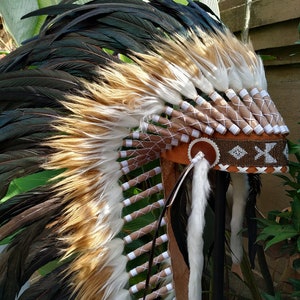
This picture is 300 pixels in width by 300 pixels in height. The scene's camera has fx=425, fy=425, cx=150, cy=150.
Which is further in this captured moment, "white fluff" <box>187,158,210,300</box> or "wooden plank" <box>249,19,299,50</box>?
"wooden plank" <box>249,19,299,50</box>

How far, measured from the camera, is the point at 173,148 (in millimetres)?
916

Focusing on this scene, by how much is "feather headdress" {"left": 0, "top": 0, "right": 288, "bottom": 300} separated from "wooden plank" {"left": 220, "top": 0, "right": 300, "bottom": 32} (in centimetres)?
71

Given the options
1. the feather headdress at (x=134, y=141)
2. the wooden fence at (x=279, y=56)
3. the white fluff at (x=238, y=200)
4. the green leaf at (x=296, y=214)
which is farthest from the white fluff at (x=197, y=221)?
the wooden fence at (x=279, y=56)

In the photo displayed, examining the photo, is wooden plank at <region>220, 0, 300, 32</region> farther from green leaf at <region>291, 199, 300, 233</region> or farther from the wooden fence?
green leaf at <region>291, 199, 300, 233</region>

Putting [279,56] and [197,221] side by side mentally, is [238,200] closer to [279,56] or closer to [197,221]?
[197,221]

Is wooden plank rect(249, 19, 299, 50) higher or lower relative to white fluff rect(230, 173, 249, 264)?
higher

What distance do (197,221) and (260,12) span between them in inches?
48.8

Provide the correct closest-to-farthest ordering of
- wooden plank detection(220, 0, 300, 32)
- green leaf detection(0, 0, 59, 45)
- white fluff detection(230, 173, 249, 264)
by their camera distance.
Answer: white fluff detection(230, 173, 249, 264), wooden plank detection(220, 0, 300, 32), green leaf detection(0, 0, 59, 45)

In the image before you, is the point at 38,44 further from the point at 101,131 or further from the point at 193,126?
the point at 193,126

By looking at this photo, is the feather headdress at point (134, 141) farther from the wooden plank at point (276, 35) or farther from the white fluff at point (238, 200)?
the wooden plank at point (276, 35)

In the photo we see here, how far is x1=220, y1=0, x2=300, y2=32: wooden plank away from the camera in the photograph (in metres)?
1.59

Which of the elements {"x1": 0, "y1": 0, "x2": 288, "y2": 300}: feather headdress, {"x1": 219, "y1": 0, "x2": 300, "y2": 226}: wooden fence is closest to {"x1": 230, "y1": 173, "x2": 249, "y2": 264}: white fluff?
{"x1": 0, "y1": 0, "x2": 288, "y2": 300}: feather headdress

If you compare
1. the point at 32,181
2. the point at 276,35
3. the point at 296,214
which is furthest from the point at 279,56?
Answer: the point at 32,181

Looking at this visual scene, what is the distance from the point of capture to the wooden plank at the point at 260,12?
1592 mm
